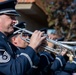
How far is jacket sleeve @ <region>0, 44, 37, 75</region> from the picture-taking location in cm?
304

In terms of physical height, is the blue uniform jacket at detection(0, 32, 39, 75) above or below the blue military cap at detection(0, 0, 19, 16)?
below

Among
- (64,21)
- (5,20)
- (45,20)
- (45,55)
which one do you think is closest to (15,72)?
(5,20)

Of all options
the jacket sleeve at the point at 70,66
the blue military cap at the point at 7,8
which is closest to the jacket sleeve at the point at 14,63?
the blue military cap at the point at 7,8

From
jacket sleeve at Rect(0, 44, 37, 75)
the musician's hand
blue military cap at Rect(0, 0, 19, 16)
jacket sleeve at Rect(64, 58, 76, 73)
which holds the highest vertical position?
blue military cap at Rect(0, 0, 19, 16)

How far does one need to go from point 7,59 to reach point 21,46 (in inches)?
56.6

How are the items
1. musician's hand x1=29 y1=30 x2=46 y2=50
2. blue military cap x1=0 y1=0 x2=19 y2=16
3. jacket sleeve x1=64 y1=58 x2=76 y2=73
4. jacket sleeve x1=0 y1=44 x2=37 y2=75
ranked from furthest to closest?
jacket sleeve x1=64 y1=58 x2=76 y2=73
blue military cap x1=0 y1=0 x2=19 y2=16
musician's hand x1=29 y1=30 x2=46 y2=50
jacket sleeve x1=0 y1=44 x2=37 y2=75

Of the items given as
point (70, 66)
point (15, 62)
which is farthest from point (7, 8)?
point (70, 66)

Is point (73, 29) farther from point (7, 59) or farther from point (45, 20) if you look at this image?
point (7, 59)

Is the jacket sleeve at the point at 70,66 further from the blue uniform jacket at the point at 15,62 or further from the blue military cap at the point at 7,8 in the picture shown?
the blue uniform jacket at the point at 15,62

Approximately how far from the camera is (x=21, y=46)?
4.56m

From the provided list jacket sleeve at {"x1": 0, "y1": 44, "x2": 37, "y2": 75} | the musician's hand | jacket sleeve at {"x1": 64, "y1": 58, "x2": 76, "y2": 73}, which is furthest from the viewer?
jacket sleeve at {"x1": 64, "y1": 58, "x2": 76, "y2": 73}

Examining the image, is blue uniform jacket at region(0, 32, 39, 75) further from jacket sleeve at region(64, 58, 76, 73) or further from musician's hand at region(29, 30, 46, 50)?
jacket sleeve at region(64, 58, 76, 73)

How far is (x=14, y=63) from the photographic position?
3.07 metres

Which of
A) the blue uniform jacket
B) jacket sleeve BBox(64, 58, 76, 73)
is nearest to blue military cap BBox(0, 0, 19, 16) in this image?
the blue uniform jacket
